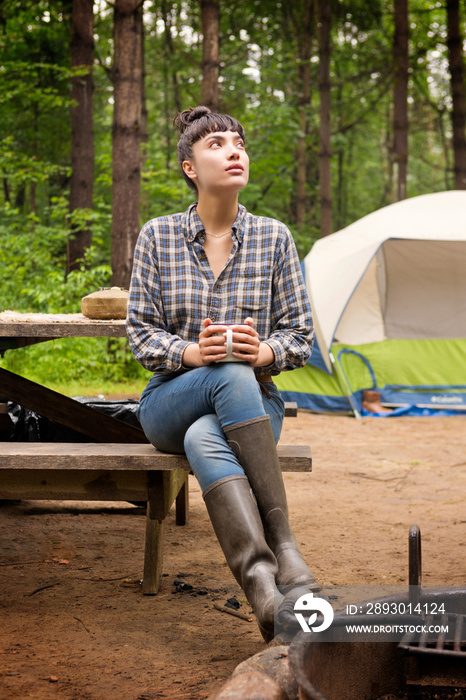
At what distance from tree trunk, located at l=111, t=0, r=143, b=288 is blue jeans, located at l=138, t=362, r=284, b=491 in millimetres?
6259

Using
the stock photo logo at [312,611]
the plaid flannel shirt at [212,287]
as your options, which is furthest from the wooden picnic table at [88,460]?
the stock photo logo at [312,611]

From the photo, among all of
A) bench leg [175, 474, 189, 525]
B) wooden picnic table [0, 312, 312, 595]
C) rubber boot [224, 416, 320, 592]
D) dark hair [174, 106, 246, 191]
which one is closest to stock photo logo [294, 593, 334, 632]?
rubber boot [224, 416, 320, 592]

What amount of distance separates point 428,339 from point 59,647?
6215 mm

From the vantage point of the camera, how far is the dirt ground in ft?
6.98

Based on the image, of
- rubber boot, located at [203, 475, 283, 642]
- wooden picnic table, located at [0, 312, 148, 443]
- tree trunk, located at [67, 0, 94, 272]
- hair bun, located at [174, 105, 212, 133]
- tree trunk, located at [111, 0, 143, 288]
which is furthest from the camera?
tree trunk, located at [67, 0, 94, 272]

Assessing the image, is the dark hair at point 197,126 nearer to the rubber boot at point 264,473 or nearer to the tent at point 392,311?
the rubber boot at point 264,473

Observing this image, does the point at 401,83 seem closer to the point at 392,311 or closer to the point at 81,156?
the point at 81,156

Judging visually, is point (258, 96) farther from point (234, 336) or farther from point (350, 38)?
point (234, 336)

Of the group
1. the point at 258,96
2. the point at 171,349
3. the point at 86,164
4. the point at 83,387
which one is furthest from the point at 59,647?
the point at 258,96

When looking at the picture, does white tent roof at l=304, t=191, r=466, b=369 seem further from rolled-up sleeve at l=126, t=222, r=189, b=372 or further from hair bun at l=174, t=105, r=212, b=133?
rolled-up sleeve at l=126, t=222, r=189, b=372

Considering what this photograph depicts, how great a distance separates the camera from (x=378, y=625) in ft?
5.66

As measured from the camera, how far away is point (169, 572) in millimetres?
3111

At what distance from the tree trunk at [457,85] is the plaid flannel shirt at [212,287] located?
10.8 meters

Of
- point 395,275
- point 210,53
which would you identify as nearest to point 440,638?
point 395,275
